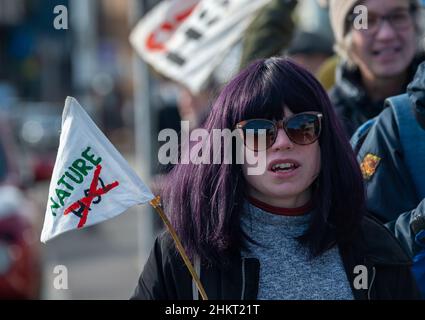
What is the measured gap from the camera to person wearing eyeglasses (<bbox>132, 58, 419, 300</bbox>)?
8.45ft

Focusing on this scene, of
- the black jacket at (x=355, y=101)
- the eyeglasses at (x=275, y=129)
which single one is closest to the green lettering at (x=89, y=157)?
the eyeglasses at (x=275, y=129)

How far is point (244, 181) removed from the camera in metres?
2.69

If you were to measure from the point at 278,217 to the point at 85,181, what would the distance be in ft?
1.69

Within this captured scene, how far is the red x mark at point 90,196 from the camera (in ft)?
8.27

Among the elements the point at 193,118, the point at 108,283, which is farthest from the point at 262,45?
the point at 108,283

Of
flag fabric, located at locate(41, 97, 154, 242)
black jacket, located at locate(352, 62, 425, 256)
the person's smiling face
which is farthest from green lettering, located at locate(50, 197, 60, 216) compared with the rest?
the person's smiling face

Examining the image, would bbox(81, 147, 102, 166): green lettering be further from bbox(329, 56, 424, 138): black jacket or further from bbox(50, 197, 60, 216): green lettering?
bbox(329, 56, 424, 138): black jacket

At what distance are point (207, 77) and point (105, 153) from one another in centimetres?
271

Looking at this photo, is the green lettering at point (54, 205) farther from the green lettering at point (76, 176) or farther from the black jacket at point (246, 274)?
the black jacket at point (246, 274)

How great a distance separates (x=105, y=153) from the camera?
2.59 m

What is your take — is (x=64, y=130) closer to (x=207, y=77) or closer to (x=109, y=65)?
(x=207, y=77)

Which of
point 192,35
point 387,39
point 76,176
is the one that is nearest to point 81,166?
point 76,176

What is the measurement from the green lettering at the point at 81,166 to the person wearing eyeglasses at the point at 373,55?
3.95ft
